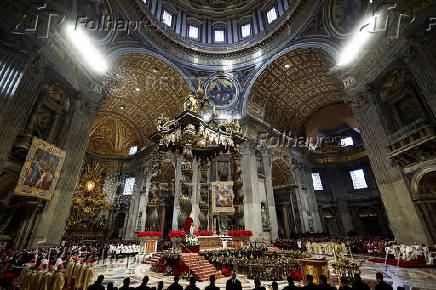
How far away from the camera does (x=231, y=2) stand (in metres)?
20.4

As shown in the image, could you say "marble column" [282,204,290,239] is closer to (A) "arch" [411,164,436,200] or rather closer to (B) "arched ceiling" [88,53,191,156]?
(A) "arch" [411,164,436,200]

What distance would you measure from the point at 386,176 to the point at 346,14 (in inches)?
396

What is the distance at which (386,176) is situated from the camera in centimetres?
988

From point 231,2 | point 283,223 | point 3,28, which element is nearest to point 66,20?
point 3,28

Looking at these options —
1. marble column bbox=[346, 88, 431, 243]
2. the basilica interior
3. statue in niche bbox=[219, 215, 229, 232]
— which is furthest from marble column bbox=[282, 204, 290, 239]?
marble column bbox=[346, 88, 431, 243]

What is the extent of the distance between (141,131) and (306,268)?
20.5 meters

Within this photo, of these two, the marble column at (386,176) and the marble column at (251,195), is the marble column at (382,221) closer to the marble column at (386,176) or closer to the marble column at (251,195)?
the marble column at (386,176)

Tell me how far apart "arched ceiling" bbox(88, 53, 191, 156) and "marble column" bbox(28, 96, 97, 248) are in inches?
167

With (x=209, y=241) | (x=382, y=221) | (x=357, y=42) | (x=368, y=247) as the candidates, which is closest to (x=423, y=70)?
(x=357, y=42)

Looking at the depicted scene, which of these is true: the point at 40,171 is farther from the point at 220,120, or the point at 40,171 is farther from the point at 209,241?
the point at 220,120

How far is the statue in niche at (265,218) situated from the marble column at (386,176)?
24.0 feet

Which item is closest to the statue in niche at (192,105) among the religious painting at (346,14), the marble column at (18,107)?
the marble column at (18,107)

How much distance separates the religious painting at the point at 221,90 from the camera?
1861cm

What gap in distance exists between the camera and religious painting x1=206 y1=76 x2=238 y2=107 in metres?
18.6
